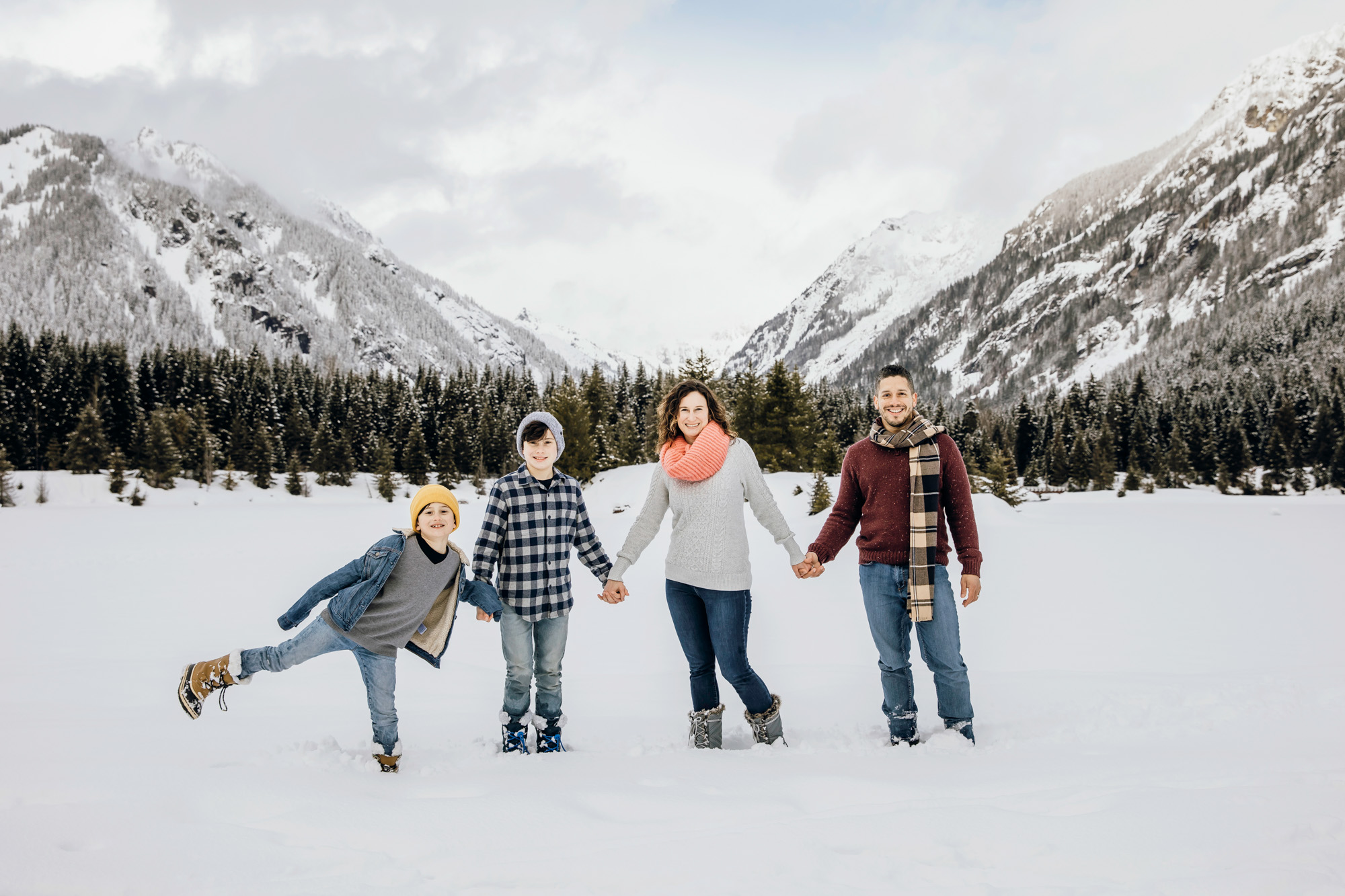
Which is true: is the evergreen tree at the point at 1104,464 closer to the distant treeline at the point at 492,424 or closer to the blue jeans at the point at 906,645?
the distant treeline at the point at 492,424

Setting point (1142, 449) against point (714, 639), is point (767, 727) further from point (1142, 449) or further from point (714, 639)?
point (1142, 449)

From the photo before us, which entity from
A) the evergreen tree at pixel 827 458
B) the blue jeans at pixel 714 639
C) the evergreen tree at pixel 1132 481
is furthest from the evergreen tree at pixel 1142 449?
the blue jeans at pixel 714 639

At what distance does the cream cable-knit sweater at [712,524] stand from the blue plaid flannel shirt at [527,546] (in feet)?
1.22

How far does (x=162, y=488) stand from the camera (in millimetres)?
42000

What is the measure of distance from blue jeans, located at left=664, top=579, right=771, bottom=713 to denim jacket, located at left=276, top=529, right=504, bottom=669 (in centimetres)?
108

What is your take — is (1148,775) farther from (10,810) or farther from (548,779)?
(10,810)

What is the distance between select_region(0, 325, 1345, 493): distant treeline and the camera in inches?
1603

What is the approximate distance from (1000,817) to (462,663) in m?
5.34

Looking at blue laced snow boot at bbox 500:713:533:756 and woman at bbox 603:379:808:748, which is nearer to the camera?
woman at bbox 603:379:808:748

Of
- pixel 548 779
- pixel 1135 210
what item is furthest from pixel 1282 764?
pixel 1135 210

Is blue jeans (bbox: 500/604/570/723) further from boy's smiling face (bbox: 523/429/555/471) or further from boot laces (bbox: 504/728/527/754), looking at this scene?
boy's smiling face (bbox: 523/429/555/471)

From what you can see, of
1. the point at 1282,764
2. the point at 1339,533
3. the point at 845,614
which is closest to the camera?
the point at 1282,764

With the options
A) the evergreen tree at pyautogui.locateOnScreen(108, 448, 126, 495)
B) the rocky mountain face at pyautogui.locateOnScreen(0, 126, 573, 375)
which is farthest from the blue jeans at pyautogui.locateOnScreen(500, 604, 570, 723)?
the rocky mountain face at pyautogui.locateOnScreen(0, 126, 573, 375)

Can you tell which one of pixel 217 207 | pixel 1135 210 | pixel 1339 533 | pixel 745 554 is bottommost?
pixel 1339 533
